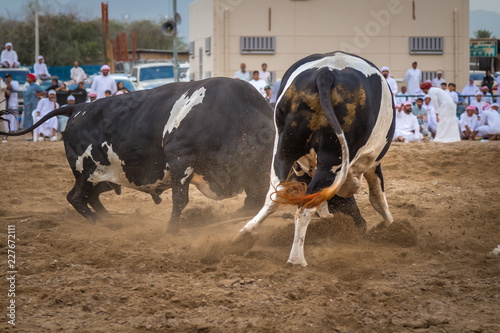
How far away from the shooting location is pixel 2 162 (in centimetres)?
1062

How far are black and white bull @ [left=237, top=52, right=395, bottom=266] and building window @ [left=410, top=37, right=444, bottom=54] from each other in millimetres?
18443

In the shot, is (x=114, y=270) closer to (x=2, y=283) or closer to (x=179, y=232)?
(x=2, y=283)

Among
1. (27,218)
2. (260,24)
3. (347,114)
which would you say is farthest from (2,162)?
(260,24)

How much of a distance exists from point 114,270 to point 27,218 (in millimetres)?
2476

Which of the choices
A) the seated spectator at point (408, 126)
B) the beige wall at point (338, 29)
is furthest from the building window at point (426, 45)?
the seated spectator at point (408, 126)

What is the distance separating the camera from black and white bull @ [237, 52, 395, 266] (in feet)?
14.7

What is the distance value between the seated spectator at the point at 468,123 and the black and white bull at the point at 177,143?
36.4ft

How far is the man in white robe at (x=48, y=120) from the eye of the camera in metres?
15.5

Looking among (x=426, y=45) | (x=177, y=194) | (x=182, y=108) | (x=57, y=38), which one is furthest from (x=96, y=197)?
(x=57, y=38)

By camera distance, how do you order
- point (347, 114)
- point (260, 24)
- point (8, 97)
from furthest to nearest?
point (260, 24), point (8, 97), point (347, 114)

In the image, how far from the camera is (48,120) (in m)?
15.6

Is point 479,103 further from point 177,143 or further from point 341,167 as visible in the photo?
point 341,167

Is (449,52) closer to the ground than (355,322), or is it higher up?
higher up

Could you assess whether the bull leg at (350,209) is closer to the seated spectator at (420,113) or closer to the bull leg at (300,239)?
the bull leg at (300,239)
